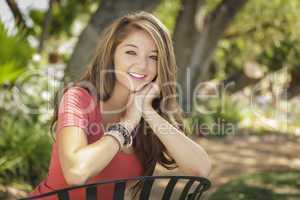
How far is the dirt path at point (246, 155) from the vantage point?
27.6 feet

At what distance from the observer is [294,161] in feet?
32.2

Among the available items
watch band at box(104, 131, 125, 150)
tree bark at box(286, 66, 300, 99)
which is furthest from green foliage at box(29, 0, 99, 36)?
tree bark at box(286, 66, 300, 99)

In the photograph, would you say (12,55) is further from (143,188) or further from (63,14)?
(63,14)

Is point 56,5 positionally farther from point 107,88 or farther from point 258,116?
point 107,88

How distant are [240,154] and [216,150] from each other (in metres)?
0.44

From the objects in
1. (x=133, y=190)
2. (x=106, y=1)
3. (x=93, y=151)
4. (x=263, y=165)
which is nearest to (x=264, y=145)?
(x=263, y=165)

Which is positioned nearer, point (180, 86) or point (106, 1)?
point (106, 1)

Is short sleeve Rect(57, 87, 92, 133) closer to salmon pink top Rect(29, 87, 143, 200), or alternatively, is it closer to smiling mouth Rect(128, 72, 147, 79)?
salmon pink top Rect(29, 87, 143, 200)

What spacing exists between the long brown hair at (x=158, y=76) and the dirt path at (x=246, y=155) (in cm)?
411

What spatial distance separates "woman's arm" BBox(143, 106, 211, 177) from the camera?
97.9 inches

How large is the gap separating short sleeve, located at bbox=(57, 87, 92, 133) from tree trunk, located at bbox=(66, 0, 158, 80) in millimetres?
4437

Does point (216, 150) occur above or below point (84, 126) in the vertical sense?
below

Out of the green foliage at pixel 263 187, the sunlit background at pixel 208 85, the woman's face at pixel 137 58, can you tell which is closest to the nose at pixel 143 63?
the woman's face at pixel 137 58

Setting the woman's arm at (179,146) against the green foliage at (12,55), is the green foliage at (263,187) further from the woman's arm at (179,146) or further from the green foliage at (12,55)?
the woman's arm at (179,146)
